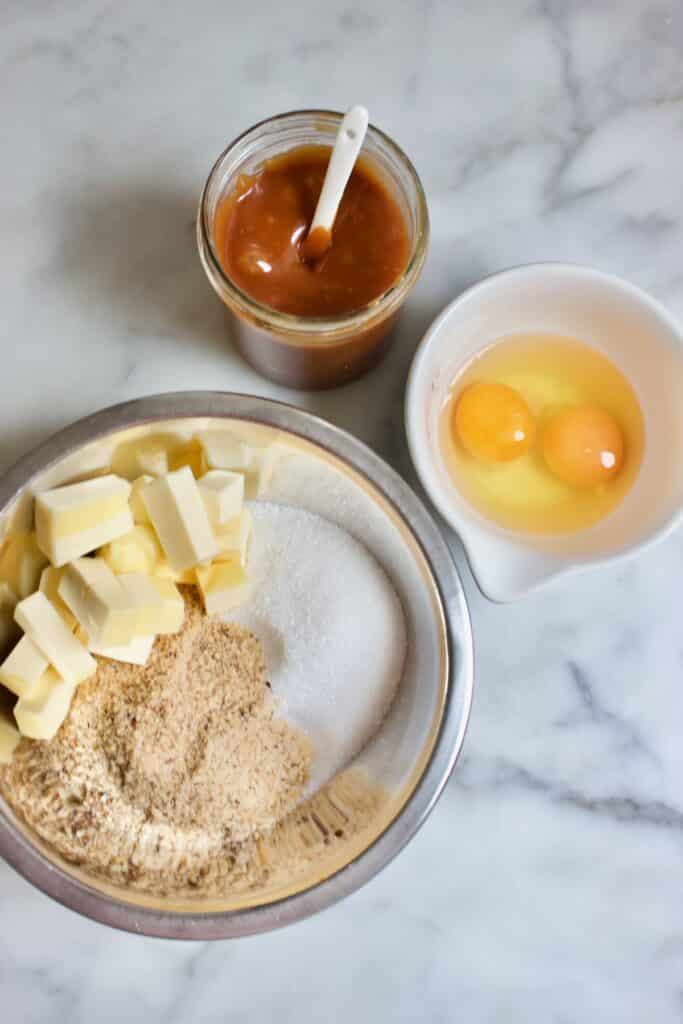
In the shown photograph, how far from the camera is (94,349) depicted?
1.28 metres

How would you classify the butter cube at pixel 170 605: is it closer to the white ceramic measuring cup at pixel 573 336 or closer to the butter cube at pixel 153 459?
the butter cube at pixel 153 459

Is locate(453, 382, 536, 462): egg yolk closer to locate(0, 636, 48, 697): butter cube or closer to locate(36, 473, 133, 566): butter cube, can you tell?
locate(36, 473, 133, 566): butter cube

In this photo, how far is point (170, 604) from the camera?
44.9 inches

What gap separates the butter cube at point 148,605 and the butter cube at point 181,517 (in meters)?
0.05

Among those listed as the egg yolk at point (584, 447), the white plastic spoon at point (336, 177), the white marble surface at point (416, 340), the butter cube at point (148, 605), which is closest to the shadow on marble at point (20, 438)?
the white marble surface at point (416, 340)

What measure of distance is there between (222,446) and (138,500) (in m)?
0.11

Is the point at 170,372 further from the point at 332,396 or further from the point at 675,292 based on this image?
the point at 675,292

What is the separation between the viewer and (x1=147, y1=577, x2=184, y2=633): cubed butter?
Result: 114cm

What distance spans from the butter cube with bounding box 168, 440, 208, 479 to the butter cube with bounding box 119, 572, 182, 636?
135mm

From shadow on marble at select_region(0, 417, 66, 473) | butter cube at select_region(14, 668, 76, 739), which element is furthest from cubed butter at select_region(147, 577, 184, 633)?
shadow on marble at select_region(0, 417, 66, 473)

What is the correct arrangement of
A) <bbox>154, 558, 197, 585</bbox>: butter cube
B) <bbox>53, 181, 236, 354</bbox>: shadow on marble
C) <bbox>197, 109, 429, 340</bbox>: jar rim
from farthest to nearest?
<bbox>53, 181, 236, 354</bbox>: shadow on marble, <bbox>154, 558, 197, 585</bbox>: butter cube, <bbox>197, 109, 429, 340</bbox>: jar rim

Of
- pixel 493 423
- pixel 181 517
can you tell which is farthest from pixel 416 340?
pixel 181 517

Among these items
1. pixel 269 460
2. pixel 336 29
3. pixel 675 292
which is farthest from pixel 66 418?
pixel 675 292

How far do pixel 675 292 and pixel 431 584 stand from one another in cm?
52
